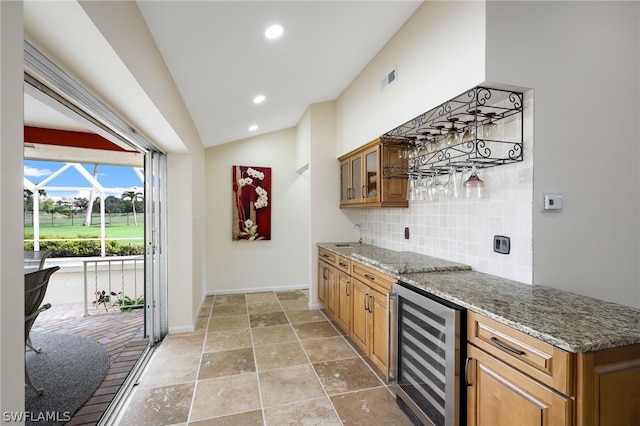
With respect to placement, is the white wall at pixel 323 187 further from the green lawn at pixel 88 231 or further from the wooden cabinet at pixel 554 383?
the wooden cabinet at pixel 554 383

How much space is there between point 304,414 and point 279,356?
0.86 m

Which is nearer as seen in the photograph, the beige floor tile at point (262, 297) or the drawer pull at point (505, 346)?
the drawer pull at point (505, 346)

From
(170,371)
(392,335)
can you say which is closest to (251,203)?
(170,371)

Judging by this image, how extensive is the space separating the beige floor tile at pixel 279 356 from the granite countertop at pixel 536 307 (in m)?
1.30

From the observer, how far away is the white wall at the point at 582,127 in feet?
5.90

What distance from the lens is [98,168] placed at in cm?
257

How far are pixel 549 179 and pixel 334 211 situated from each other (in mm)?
2681

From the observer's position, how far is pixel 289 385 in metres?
2.36

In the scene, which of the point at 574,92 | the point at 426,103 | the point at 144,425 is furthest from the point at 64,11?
the point at 574,92

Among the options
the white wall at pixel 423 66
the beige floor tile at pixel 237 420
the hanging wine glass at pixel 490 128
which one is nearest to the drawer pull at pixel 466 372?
the beige floor tile at pixel 237 420

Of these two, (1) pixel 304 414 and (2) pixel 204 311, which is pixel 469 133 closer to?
(1) pixel 304 414

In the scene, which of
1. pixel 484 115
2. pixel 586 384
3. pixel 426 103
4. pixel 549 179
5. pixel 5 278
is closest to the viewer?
pixel 5 278

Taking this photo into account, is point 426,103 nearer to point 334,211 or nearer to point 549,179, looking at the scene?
point 549,179

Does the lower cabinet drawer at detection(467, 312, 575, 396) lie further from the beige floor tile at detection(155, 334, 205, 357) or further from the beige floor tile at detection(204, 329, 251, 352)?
the beige floor tile at detection(155, 334, 205, 357)
